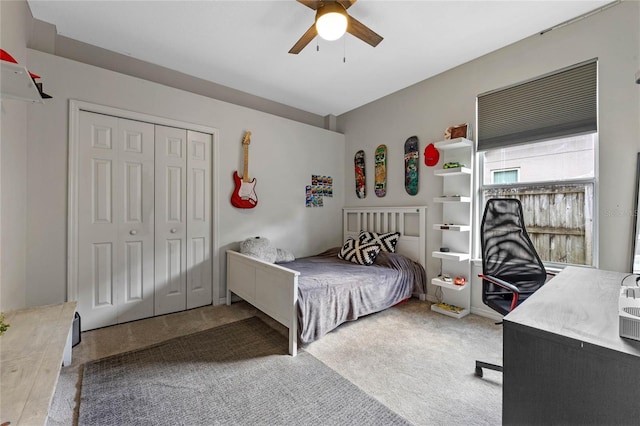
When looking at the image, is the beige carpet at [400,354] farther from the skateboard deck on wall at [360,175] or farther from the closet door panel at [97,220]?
the skateboard deck on wall at [360,175]

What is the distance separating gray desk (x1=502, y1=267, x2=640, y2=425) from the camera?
2.42 ft

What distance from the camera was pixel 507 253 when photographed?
1983 millimetres

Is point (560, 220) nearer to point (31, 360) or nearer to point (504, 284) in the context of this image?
point (504, 284)

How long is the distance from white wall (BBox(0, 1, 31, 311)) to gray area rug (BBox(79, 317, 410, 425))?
0.79 m

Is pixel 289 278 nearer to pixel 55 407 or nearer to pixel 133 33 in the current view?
pixel 55 407

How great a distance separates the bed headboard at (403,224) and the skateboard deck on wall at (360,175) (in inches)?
9.5

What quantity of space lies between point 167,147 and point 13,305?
1.71m

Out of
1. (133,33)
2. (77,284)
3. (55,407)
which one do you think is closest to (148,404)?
(55,407)

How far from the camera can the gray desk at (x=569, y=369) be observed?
737 mm

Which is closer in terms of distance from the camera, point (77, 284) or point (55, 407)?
point (55, 407)

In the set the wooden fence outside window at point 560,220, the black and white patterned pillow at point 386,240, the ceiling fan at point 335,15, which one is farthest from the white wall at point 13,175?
the wooden fence outside window at point 560,220

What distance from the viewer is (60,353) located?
1.29 metres

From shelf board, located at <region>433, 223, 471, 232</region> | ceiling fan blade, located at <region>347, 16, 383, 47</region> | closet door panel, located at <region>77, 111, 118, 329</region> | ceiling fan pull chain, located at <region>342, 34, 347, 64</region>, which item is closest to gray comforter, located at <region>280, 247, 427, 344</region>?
shelf board, located at <region>433, 223, 471, 232</region>

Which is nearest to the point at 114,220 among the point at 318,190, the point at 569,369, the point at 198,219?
the point at 198,219
